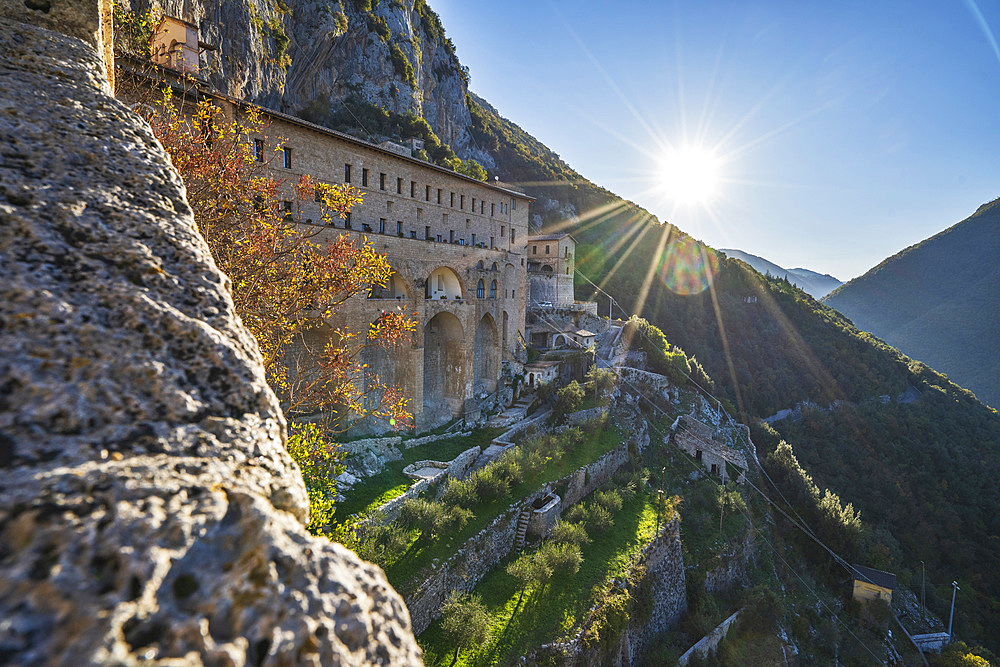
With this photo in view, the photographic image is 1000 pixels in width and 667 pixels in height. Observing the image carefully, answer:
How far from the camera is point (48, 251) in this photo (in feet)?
6.89

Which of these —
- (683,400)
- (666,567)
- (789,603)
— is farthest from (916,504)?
(666,567)

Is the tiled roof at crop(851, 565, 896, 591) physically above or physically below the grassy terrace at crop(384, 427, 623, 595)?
below

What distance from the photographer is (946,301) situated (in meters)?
123

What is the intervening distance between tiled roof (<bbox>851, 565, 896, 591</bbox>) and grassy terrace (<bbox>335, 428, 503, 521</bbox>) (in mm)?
27646

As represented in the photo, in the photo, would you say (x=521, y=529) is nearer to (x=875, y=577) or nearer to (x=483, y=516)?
(x=483, y=516)

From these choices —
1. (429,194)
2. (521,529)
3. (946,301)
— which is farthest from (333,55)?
(946,301)

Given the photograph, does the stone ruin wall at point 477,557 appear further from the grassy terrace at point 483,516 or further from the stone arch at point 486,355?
the stone arch at point 486,355

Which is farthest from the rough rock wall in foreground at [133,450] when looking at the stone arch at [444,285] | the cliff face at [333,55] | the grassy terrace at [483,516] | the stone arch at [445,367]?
the cliff face at [333,55]

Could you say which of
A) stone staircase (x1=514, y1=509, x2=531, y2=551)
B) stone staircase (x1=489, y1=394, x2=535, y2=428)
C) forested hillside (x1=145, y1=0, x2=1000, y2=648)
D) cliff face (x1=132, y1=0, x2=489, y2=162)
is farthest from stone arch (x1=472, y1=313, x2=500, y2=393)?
forested hillside (x1=145, y1=0, x2=1000, y2=648)

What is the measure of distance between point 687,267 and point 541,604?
84.6 m

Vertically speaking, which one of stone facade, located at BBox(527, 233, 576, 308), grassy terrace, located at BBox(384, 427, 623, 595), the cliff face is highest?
the cliff face

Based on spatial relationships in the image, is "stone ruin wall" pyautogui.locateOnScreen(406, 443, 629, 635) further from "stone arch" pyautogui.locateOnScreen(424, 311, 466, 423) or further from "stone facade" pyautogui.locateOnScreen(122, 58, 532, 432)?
"stone arch" pyautogui.locateOnScreen(424, 311, 466, 423)

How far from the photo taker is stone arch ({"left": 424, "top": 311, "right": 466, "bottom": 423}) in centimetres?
2916

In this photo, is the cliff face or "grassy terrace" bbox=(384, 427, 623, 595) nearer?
"grassy terrace" bbox=(384, 427, 623, 595)
